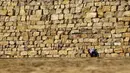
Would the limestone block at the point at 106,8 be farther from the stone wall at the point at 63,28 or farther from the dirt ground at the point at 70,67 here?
the dirt ground at the point at 70,67

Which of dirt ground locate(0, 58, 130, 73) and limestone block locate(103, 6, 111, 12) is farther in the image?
limestone block locate(103, 6, 111, 12)

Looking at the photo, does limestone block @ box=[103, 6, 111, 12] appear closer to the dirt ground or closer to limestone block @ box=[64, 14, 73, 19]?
limestone block @ box=[64, 14, 73, 19]

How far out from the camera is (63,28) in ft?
27.8

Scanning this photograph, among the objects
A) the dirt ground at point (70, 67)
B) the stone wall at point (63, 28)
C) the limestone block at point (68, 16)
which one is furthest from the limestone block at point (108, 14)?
the dirt ground at point (70, 67)

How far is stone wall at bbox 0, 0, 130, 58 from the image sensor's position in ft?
26.7

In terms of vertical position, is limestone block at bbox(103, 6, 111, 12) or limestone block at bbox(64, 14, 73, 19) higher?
limestone block at bbox(103, 6, 111, 12)

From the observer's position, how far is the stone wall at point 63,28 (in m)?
8.15

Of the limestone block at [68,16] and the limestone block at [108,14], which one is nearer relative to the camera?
the limestone block at [108,14]

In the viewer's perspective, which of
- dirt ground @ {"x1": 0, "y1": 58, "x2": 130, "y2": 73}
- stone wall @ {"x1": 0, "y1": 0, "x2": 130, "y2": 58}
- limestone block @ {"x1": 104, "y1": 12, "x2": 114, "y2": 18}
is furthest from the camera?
limestone block @ {"x1": 104, "y1": 12, "x2": 114, "y2": 18}

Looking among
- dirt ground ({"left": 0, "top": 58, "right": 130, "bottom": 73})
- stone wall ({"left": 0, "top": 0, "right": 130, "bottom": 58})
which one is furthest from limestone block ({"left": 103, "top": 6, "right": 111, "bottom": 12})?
dirt ground ({"left": 0, "top": 58, "right": 130, "bottom": 73})

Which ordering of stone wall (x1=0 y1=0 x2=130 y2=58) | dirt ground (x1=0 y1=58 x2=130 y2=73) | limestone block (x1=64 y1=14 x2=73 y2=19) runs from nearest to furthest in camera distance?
dirt ground (x1=0 y1=58 x2=130 y2=73) → stone wall (x1=0 y1=0 x2=130 y2=58) → limestone block (x1=64 y1=14 x2=73 y2=19)

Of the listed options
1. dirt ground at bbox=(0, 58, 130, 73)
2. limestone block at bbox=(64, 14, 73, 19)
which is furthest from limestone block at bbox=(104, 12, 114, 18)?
dirt ground at bbox=(0, 58, 130, 73)

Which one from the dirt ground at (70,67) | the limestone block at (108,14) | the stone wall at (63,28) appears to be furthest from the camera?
the limestone block at (108,14)

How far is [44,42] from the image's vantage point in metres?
8.58
